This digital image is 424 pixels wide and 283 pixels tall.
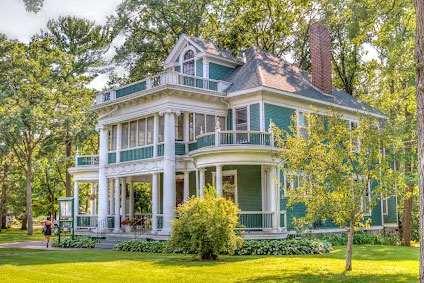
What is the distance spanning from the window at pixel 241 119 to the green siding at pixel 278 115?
1.29 m

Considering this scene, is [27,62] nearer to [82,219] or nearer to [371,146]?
[82,219]

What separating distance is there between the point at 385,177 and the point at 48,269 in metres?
10.4

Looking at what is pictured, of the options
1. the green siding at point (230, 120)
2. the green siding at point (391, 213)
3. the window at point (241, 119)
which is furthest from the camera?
the green siding at point (391, 213)

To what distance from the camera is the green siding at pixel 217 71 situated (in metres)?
26.7

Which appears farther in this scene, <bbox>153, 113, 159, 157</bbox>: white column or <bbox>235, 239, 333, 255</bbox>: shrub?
<bbox>153, 113, 159, 157</bbox>: white column

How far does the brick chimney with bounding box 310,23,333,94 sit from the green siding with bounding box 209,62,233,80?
17.9 feet

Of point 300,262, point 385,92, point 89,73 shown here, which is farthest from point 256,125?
point 89,73

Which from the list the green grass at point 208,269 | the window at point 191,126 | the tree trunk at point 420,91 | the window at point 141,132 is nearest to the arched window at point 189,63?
the window at point 191,126

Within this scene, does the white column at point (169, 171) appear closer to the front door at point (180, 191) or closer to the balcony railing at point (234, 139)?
the balcony railing at point (234, 139)

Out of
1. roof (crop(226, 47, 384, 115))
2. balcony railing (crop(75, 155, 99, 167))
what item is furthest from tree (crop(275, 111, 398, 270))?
balcony railing (crop(75, 155, 99, 167))

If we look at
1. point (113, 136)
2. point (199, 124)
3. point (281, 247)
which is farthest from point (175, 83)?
point (281, 247)

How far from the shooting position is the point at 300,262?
16.0m

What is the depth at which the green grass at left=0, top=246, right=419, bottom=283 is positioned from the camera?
12469 millimetres

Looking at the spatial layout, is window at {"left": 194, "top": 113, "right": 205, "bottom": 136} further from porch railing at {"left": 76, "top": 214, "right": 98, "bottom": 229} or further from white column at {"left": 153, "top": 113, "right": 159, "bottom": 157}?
porch railing at {"left": 76, "top": 214, "right": 98, "bottom": 229}
